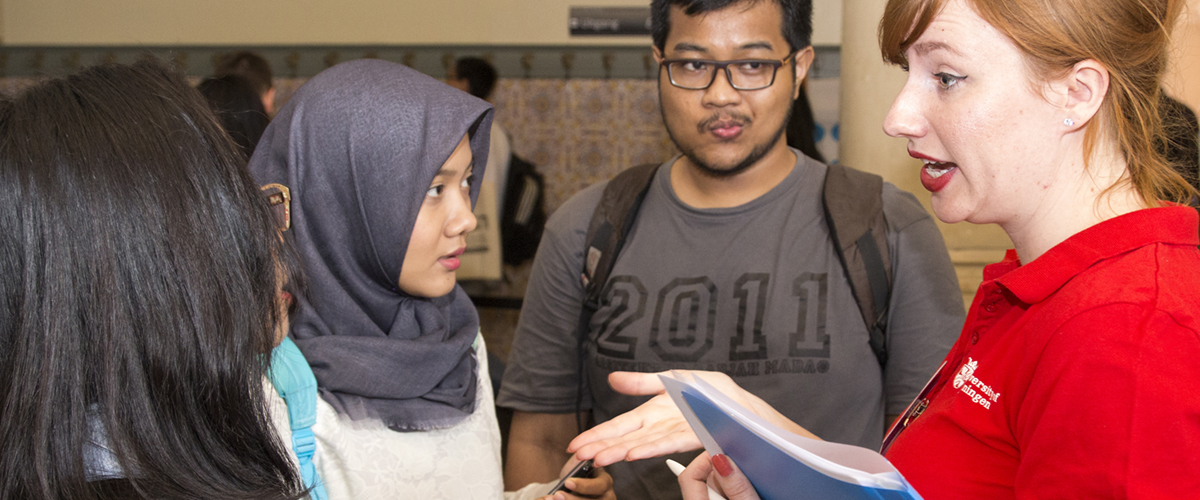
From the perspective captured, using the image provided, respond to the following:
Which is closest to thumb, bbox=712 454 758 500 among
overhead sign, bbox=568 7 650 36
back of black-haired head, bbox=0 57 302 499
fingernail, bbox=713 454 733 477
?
fingernail, bbox=713 454 733 477

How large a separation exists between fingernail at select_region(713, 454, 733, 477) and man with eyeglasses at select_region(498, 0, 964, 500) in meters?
0.64

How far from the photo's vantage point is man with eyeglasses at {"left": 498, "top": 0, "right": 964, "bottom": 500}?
5.54ft

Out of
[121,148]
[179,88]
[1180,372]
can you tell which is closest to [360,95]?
[179,88]

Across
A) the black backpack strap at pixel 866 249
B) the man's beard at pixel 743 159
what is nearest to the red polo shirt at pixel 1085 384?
the black backpack strap at pixel 866 249

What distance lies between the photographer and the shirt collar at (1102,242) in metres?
0.85

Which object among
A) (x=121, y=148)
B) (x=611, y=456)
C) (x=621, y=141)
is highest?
(x=121, y=148)

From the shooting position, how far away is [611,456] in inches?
48.9

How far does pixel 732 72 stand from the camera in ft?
6.19

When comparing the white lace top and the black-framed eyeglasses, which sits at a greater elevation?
the black-framed eyeglasses

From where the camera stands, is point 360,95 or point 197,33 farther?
point 197,33

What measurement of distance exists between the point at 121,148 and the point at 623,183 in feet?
4.24

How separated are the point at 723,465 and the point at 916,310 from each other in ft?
2.64

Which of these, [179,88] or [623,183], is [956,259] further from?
[179,88]

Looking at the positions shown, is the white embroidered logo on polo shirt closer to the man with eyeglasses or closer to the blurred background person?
the man with eyeglasses
